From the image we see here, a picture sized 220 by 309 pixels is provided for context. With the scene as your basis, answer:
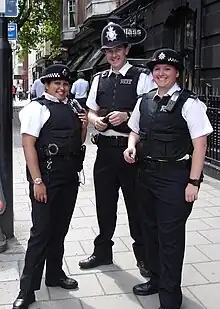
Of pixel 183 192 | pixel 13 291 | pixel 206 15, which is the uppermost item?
pixel 206 15

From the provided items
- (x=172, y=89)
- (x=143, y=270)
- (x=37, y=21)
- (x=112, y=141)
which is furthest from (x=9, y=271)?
(x=37, y=21)

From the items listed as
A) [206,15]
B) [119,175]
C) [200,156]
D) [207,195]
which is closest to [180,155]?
[200,156]

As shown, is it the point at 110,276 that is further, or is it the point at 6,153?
the point at 6,153

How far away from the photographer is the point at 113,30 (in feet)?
13.6

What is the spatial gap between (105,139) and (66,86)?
0.70 meters

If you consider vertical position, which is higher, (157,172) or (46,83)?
(46,83)

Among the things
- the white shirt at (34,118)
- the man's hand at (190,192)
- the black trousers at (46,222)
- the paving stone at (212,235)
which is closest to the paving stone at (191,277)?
the paving stone at (212,235)

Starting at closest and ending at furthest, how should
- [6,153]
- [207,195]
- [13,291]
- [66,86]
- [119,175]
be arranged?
1. [66,86]
2. [13,291]
3. [119,175]
4. [6,153]
5. [207,195]

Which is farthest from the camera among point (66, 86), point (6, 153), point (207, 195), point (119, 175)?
point (207, 195)

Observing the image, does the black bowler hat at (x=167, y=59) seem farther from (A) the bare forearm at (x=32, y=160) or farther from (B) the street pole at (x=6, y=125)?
(B) the street pole at (x=6, y=125)

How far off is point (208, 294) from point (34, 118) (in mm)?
1953

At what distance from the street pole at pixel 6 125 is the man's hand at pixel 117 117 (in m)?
1.47

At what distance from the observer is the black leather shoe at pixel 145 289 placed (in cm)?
400

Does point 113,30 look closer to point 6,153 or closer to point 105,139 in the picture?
point 105,139
